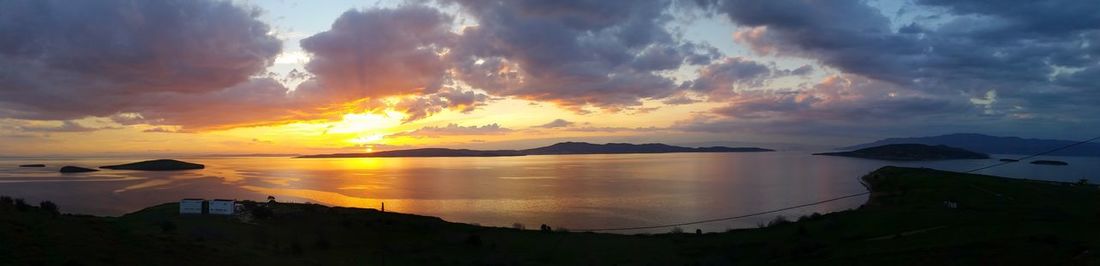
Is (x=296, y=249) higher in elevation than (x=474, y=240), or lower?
higher

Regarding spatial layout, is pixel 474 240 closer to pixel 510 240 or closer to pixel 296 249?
pixel 510 240

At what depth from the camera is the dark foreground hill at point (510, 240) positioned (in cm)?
1831

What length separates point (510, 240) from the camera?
34438 millimetres

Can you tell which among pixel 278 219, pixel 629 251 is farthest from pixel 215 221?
A: pixel 629 251

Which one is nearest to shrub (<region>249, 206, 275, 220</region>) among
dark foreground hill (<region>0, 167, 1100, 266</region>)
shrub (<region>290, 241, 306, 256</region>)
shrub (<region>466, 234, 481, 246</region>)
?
dark foreground hill (<region>0, 167, 1100, 266</region>)

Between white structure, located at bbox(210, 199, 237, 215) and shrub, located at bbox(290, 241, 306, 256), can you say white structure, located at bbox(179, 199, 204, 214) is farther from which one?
shrub, located at bbox(290, 241, 306, 256)

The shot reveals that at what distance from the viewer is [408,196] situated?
80562 mm

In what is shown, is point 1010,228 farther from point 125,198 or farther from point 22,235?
point 125,198

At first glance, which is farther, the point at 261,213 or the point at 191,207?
the point at 191,207

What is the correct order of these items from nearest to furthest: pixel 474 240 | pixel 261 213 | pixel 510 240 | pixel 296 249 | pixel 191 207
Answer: pixel 296 249 < pixel 474 240 < pixel 510 240 < pixel 261 213 < pixel 191 207

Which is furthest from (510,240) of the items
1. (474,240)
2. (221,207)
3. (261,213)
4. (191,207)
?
(191,207)

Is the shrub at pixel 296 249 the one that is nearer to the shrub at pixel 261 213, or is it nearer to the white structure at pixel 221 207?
the shrub at pixel 261 213

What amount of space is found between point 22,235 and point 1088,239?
31087 mm

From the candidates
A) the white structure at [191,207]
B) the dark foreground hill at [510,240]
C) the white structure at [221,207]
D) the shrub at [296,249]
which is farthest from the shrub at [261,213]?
the shrub at [296,249]
